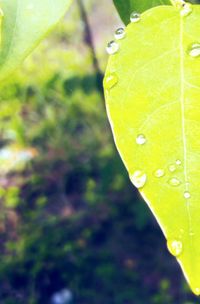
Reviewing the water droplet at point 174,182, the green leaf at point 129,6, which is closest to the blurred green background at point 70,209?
the green leaf at point 129,6

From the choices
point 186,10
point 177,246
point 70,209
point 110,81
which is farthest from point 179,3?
point 70,209

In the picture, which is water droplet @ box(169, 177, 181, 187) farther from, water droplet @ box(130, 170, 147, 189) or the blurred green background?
the blurred green background

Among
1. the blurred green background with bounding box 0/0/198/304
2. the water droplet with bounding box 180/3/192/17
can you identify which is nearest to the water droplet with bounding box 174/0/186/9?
the water droplet with bounding box 180/3/192/17

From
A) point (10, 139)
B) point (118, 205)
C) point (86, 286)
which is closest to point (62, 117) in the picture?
point (10, 139)

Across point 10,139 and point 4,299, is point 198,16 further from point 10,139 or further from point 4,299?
point 10,139

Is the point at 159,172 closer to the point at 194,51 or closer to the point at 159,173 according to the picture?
the point at 159,173

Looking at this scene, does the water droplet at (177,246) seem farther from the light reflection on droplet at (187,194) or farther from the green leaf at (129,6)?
the green leaf at (129,6)
